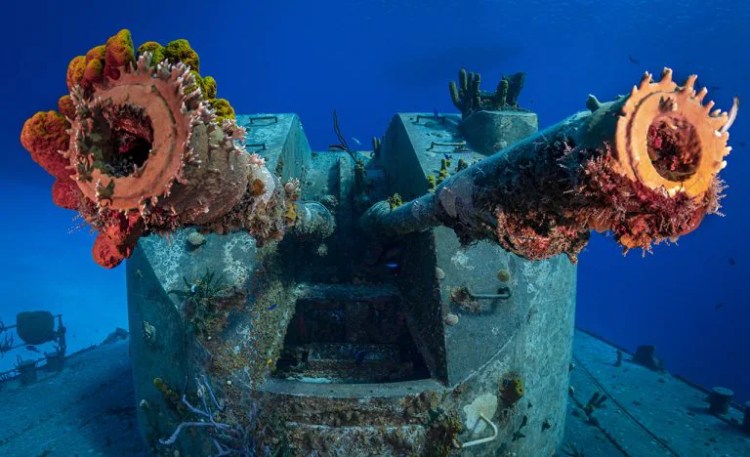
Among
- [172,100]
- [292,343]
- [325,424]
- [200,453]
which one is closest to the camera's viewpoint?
[172,100]

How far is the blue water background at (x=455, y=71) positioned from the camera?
39062 mm

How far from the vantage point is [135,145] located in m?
1.58

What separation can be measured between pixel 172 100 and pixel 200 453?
14.7 feet

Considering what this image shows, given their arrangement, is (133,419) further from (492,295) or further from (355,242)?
(492,295)

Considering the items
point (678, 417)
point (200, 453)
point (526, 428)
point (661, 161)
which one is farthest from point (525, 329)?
point (678, 417)

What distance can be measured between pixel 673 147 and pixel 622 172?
30 cm

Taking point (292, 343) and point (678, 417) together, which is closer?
point (292, 343)

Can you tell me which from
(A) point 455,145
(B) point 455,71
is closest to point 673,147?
(A) point 455,145

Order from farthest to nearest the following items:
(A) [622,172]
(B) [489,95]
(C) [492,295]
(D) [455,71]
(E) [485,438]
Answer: (D) [455,71], (B) [489,95], (C) [492,295], (E) [485,438], (A) [622,172]

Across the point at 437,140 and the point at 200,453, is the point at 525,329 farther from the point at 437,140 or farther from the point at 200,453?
the point at 200,453

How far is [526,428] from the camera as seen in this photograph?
4629 millimetres

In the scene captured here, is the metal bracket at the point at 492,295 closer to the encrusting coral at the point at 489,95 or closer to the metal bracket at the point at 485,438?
the metal bracket at the point at 485,438

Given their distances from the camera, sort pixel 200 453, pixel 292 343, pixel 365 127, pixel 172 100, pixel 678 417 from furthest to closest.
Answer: pixel 365 127 → pixel 678 417 → pixel 292 343 → pixel 200 453 → pixel 172 100

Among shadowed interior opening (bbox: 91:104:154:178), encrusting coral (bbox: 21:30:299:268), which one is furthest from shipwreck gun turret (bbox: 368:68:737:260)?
shadowed interior opening (bbox: 91:104:154:178)
